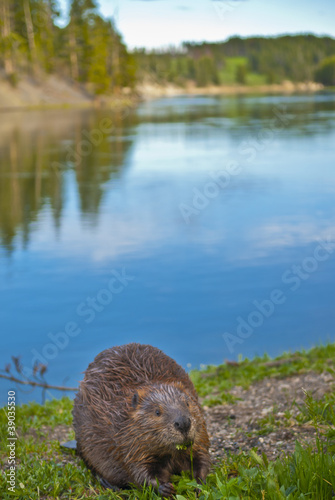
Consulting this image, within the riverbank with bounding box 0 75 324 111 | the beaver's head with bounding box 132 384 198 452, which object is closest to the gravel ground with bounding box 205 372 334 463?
the beaver's head with bounding box 132 384 198 452

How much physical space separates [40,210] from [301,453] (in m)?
16.1

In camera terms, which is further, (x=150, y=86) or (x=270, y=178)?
(x=150, y=86)

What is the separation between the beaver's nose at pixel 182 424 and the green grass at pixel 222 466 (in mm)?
365

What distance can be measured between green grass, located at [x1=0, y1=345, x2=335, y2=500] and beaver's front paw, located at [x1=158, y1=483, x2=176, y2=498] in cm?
5

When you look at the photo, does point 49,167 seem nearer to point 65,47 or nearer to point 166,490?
point 166,490

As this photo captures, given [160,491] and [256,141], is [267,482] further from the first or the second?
[256,141]

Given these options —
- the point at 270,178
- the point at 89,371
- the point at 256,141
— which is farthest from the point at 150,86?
the point at 89,371

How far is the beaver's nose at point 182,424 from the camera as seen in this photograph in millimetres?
4281

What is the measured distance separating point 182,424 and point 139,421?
357 mm

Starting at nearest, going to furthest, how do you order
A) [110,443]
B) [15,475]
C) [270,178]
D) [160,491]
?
[160,491] → [110,443] → [15,475] → [270,178]

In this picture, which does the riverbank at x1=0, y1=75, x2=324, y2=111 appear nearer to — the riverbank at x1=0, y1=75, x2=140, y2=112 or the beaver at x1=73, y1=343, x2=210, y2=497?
the riverbank at x1=0, y1=75, x2=140, y2=112

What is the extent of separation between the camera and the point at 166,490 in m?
4.38

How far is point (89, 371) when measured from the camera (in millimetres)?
5289

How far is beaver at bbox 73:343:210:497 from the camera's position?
438 cm
